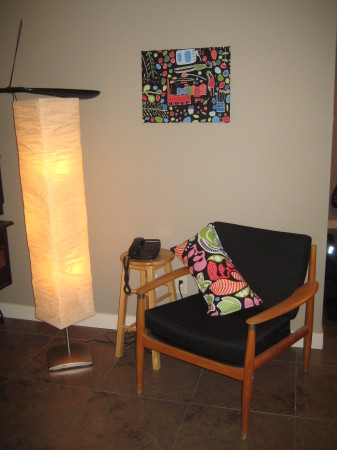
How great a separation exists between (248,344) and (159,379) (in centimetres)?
78

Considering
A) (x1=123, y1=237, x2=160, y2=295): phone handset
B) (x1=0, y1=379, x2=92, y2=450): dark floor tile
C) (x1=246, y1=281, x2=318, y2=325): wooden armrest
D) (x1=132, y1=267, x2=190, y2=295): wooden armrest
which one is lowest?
(x1=0, y1=379, x2=92, y2=450): dark floor tile

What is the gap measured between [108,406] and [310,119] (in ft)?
6.44

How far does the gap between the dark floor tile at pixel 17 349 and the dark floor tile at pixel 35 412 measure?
161 mm

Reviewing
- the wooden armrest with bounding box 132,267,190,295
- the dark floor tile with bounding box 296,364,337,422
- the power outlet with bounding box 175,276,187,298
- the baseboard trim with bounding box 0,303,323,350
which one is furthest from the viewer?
→ the power outlet with bounding box 175,276,187,298

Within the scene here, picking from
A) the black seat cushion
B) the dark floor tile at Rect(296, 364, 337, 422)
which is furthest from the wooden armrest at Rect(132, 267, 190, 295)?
the dark floor tile at Rect(296, 364, 337, 422)

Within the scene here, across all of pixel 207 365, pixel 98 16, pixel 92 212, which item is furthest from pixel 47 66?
pixel 207 365

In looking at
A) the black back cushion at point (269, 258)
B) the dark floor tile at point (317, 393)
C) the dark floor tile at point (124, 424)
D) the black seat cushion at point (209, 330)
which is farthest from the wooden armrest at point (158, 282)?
the dark floor tile at point (317, 393)

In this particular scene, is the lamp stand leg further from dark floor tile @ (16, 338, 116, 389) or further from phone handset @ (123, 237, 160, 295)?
phone handset @ (123, 237, 160, 295)

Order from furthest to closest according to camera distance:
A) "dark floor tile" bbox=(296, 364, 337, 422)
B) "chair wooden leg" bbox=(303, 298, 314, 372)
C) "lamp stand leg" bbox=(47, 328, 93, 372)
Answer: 1. "lamp stand leg" bbox=(47, 328, 93, 372)
2. "chair wooden leg" bbox=(303, 298, 314, 372)
3. "dark floor tile" bbox=(296, 364, 337, 422)

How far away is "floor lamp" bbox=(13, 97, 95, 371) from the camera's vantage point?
245 centimetres

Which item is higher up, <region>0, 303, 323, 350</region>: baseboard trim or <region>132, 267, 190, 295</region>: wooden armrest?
<region>132, 267, 190, 295</region>: wooden armrest

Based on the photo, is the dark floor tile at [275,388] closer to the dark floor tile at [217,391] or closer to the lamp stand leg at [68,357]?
the dark floor tile at [217,391]

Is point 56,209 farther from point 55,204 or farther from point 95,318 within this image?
point 95,318

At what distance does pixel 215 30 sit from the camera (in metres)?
2.64
